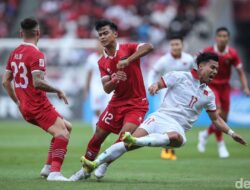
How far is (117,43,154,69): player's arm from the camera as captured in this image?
10102 mm

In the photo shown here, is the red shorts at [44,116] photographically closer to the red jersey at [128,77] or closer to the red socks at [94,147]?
the red socks at [94,147]

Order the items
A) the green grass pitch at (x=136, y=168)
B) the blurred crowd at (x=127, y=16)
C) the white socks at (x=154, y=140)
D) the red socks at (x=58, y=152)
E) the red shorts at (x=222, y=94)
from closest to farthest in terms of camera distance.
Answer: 1. the white socks at (x=154, y=140)
2. the green grass pitch at (x=136, y=168)
3. the red socks at (x=58, y=152)
4. the red shorts at (x=222, y=94)
5. the blurred crowd at (x=127, y=16)

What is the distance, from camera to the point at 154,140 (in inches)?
387

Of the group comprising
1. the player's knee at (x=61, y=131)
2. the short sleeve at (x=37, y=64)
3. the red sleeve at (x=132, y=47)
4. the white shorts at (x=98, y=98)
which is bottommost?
the white shorts at (x=98, y=98)

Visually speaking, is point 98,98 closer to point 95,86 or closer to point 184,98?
point 95,86

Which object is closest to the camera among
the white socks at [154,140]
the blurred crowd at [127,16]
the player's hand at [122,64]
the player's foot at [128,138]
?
the player's foot at [128,138]

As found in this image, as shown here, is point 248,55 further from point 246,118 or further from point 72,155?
point 72,155

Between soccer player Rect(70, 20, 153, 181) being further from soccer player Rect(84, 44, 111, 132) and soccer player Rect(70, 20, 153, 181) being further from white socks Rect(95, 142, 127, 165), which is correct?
soccer player Rect(84, 44, 111, 132)

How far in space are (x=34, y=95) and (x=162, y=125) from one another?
1.97 metres

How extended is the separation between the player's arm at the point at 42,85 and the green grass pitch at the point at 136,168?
128cm

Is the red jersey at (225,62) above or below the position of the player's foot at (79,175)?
above

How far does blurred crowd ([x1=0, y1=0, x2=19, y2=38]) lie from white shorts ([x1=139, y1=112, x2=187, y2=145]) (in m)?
21.3

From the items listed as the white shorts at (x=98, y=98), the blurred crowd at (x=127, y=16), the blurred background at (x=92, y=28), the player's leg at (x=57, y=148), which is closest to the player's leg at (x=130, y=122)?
the player's leg at (x=57, y=148)

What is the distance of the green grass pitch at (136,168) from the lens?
9914 millimetres
